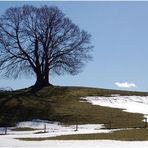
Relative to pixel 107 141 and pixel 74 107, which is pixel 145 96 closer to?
pixel 74 107

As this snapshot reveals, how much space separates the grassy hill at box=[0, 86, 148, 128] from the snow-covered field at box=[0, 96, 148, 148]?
2.04 metres

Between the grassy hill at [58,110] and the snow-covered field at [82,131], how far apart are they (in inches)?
80.2

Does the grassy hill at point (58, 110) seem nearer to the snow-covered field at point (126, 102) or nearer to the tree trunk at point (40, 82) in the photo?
the snow-covered field at point (126, 102)

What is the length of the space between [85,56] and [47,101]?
55.6 ft

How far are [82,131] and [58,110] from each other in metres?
15.6

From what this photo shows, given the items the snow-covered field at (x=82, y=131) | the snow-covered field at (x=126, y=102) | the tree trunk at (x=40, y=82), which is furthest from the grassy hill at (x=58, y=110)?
the tree trunk at (x=40, y=82)

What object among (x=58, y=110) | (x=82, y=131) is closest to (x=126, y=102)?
(x=58, y=110)

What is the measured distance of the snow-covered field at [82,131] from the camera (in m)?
29.6

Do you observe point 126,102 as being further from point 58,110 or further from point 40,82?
point 40,82

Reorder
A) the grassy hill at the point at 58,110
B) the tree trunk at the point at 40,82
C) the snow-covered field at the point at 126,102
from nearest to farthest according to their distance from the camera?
1. the grassy hill at the point at 58,110
2. the snow-covered field at the point at 126,102
3. the tree trunk at the point at 40,82

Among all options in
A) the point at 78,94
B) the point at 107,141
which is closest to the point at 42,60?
the point at 78,94

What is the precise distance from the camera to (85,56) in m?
80.1

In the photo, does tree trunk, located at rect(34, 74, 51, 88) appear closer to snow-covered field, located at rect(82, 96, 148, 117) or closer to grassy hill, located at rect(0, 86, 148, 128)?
grassy hill, located at rect(0, 86, 148, 128)

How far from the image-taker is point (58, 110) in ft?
193
